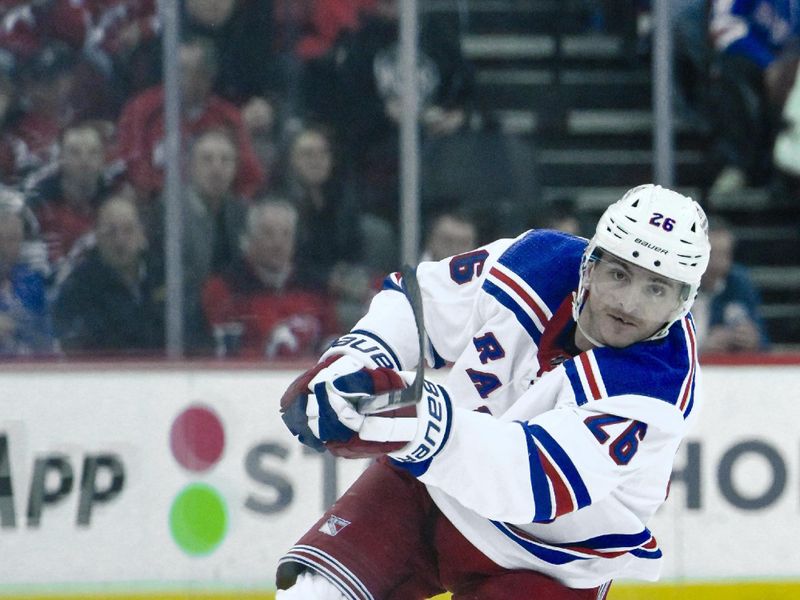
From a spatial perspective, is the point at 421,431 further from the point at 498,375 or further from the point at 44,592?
the point at 44,592

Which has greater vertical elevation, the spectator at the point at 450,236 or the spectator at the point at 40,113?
the spectator at the point at 40,113

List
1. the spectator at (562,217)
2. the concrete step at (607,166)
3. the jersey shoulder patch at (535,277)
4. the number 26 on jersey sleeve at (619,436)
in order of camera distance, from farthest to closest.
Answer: the concrete step at (607,166)
the spectator at (562,217)
the jersey shoulder patch at (535,277)
the number 26 on jersey sleeve at (619,436)

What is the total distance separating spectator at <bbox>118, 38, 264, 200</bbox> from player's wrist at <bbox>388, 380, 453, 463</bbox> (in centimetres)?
203

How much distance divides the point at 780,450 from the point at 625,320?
1.69 metres

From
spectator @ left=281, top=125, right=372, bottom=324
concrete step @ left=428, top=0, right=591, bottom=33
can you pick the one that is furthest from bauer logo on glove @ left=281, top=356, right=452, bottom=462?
concrete step @ left=428, top=0, right=591, bottom=33

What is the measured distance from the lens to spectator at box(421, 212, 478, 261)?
3803 mm

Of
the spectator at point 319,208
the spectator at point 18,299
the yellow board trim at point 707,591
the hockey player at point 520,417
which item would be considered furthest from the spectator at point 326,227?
the hockey player at point 520,417

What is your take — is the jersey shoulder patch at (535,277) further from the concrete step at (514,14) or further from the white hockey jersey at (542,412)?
the concrete step at (514,14)

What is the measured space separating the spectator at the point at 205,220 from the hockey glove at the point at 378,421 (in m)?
1.87

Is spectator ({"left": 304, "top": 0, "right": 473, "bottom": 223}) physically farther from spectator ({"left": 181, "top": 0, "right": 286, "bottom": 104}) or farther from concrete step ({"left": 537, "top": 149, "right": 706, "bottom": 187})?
concrete step ({"left": 537, "top": 149, "right": 706, "bottom": 187})

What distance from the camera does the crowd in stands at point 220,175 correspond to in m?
3.63

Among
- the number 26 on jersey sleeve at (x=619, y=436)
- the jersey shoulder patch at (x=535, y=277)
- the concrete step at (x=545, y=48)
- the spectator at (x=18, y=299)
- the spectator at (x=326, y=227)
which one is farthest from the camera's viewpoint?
the concrete step at (x=545, y=48)

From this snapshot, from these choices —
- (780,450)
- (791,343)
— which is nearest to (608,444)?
(780,450)

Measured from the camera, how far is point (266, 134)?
3832mm
